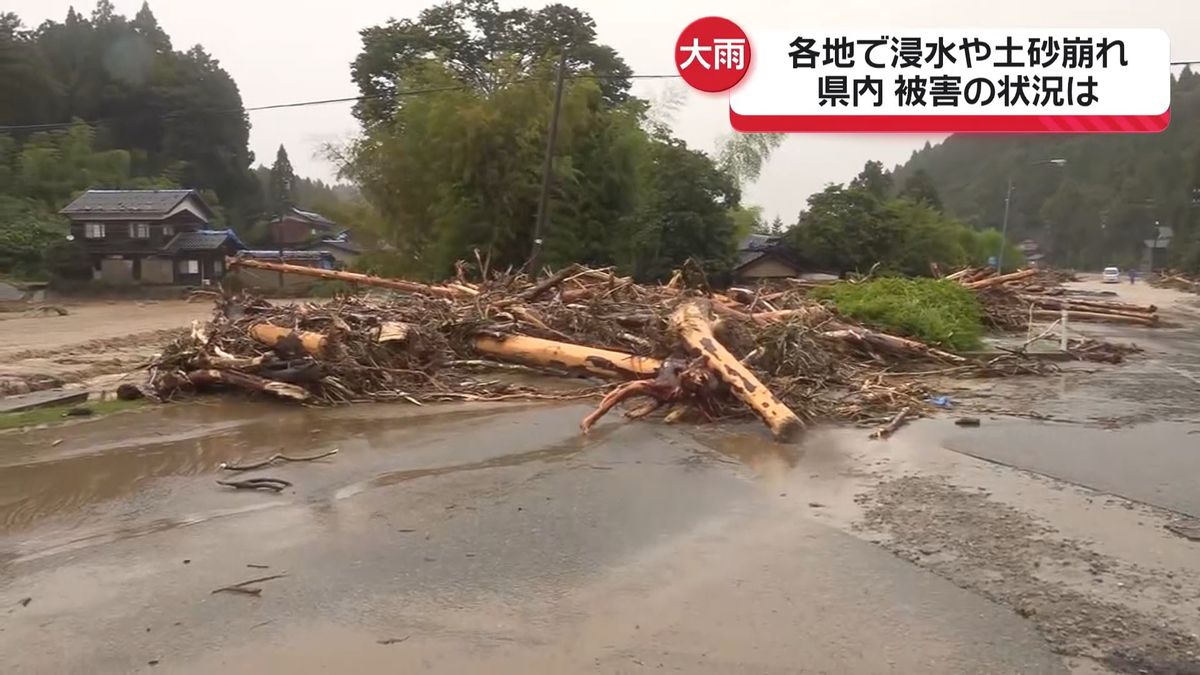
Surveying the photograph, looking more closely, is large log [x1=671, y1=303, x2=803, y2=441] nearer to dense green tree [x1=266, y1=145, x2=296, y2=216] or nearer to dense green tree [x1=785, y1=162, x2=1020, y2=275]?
dense green tree [x1=785, y1=162, x2=1020, y2=275]

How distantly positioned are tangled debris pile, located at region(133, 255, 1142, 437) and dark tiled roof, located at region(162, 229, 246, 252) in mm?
31466

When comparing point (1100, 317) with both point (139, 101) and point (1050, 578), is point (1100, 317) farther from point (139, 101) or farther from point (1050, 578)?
point (139, 101)

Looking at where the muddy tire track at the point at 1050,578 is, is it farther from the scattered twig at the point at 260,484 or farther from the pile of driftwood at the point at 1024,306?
the pile of driftwood at the point at 1024,306

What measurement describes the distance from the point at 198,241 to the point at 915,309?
36.0 m

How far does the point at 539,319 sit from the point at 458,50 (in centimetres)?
3245

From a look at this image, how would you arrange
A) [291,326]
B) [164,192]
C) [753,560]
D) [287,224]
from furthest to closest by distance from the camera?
[287,224], [164,192], [291,326], [753,560]

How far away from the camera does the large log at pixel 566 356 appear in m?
10.1

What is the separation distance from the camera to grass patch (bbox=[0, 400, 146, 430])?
8766mm

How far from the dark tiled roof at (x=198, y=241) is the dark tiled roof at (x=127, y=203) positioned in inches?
57.6

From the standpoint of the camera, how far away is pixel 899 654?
367cm

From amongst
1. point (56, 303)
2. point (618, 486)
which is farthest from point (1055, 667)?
point (56, 303)

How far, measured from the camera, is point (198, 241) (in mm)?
41844

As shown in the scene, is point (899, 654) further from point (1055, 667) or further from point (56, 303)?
point (56, 303)

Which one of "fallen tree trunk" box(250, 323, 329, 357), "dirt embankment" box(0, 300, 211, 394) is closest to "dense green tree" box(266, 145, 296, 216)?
"dirt embankment" box(0, 300, 211, 394)
